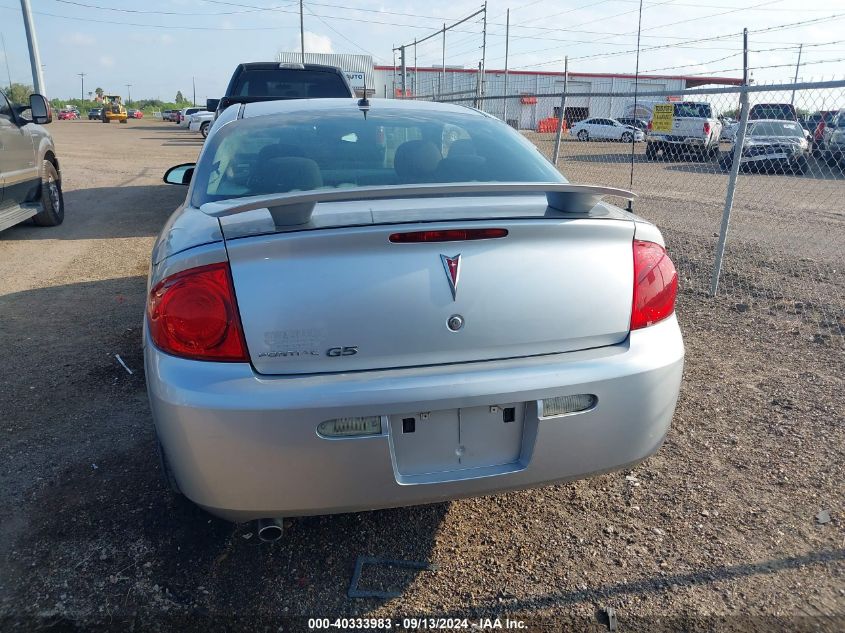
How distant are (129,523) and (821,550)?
272 centimetres

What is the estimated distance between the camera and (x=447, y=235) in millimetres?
2016

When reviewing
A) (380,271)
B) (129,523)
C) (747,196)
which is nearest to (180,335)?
(380,271)

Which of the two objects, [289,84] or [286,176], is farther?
[289,84]

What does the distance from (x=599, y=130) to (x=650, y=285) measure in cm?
3636

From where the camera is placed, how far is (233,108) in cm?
367

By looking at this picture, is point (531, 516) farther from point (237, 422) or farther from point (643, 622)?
point (237, 422)

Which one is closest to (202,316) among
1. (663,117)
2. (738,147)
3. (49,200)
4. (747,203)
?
(738,147)

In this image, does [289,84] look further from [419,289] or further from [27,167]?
[419,289]

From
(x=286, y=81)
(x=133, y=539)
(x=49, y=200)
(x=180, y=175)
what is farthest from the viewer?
(x=286, y=81)

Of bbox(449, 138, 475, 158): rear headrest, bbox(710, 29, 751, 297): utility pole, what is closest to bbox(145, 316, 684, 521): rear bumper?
bbox(449, 138, 475, 158): rear headrest

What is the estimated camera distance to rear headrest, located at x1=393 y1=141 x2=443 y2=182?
2922 millimetres

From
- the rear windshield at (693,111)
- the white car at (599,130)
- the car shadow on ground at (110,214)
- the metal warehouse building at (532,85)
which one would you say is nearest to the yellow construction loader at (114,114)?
the metal warehouse building at (532,85)

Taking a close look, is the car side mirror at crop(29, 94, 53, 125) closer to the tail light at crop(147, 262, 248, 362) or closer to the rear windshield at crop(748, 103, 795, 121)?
the tail light at crop(147, 262, 248, 362)

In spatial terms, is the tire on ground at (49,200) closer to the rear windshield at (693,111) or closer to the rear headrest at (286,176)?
the rear headrest at (286,176)
